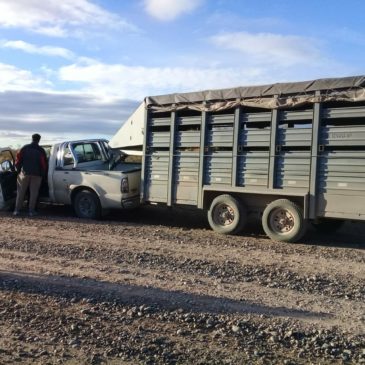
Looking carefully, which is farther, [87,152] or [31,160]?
[87,152]

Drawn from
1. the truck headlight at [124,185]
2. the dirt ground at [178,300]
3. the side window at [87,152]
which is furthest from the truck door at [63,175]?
the dirt ground at [178,300]

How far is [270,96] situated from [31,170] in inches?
252

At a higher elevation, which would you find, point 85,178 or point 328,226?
point 85,178

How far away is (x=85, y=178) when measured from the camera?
13195mm

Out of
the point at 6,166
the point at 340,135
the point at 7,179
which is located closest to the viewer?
the point at 340,135

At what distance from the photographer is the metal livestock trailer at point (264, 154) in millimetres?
9555

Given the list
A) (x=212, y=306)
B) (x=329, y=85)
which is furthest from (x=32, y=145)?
(x=212, y=306)

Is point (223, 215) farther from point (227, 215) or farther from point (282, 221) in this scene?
point (282, 221)

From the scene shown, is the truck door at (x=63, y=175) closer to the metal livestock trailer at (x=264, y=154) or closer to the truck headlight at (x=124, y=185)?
the truck headlight at (x=124, y=185)

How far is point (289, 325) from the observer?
5375mm

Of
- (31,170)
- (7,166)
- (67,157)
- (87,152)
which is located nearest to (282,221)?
(87,152)

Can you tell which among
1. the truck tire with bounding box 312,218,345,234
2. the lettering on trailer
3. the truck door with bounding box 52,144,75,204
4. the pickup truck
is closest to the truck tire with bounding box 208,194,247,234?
the truck tire with bounding box 312,218,345,234

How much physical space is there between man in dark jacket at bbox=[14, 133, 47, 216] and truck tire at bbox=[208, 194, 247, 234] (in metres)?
4.85

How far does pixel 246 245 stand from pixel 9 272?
13.8 feet
